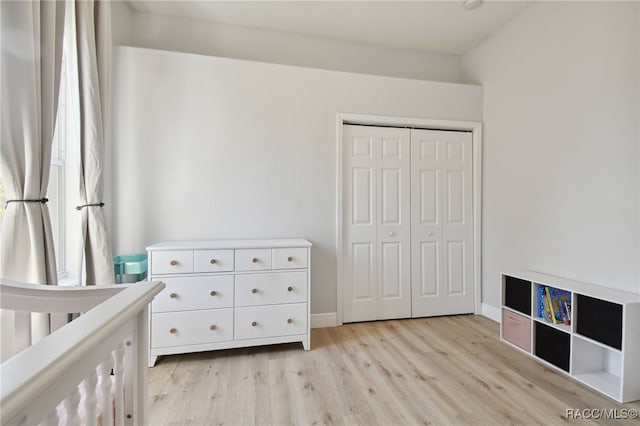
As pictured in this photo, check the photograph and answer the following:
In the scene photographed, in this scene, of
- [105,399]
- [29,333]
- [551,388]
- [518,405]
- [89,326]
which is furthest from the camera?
[551,388]

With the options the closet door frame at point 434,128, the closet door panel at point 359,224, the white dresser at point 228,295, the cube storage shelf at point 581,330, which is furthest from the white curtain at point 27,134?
the cube storage shelf at point 581,330

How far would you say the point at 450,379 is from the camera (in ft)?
6.49

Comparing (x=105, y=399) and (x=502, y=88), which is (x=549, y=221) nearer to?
(x=502, y=88)

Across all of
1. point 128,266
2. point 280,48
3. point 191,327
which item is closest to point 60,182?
point 128,266

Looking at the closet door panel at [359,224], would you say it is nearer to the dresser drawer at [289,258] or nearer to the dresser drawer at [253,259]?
the dresser drawer at [289,258]

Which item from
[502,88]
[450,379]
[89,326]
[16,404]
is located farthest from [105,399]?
[502,88]

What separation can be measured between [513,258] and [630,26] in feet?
6.18

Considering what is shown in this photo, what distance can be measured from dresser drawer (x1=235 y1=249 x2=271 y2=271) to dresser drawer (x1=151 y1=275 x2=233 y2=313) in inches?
5.0

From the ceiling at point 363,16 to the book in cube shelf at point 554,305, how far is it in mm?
2455

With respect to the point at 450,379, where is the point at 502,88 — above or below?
above

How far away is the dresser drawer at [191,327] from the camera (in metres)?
2.14

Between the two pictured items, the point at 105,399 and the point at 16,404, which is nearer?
the point at 16,404

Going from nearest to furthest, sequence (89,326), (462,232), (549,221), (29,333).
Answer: (89,326) < (29,333) < (549,221) < (462,232)

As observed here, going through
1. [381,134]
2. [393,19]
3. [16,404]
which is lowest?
[16,404]
